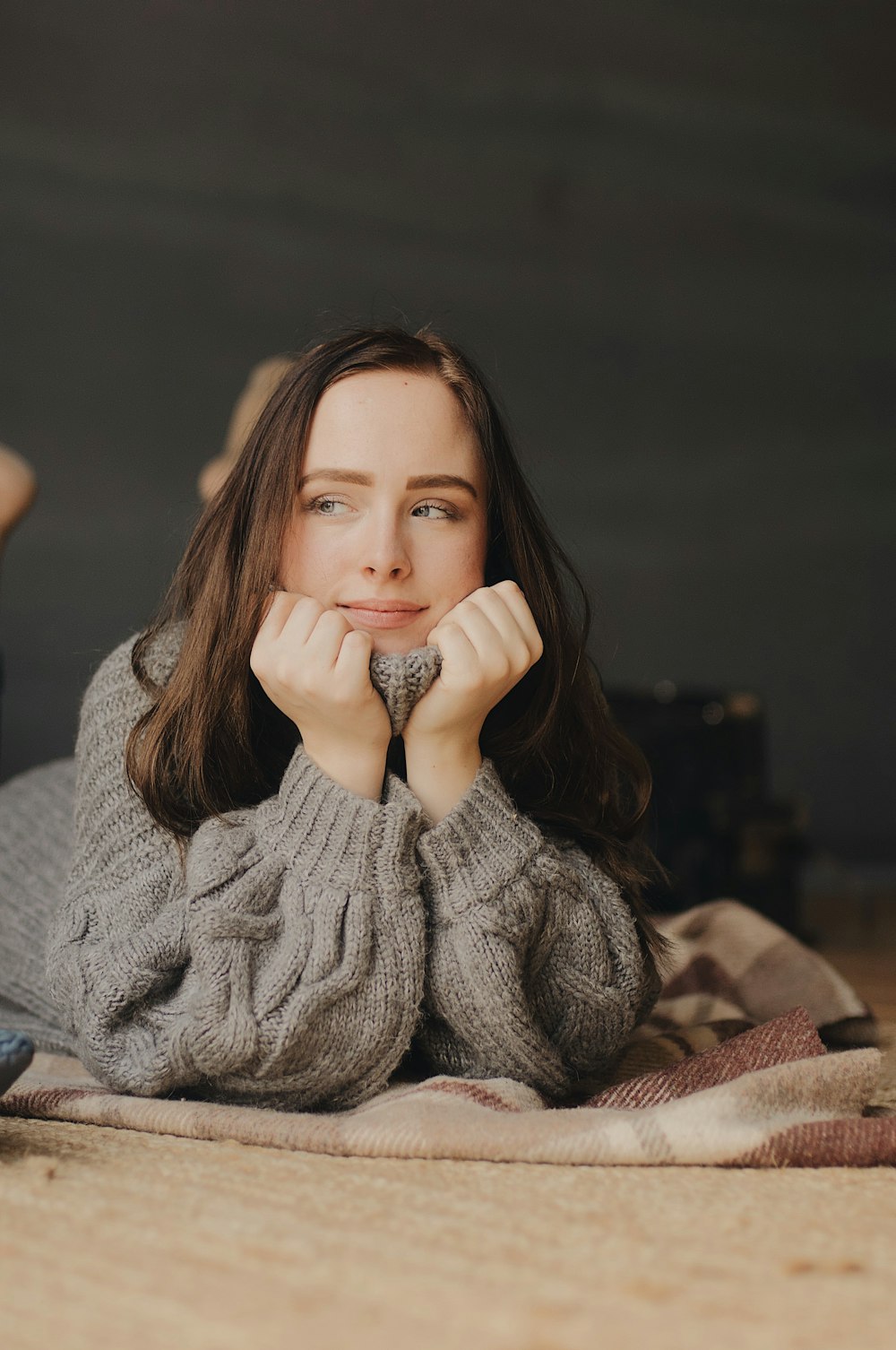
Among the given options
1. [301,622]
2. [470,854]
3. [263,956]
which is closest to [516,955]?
[470,854]

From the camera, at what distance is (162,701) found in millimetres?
1062

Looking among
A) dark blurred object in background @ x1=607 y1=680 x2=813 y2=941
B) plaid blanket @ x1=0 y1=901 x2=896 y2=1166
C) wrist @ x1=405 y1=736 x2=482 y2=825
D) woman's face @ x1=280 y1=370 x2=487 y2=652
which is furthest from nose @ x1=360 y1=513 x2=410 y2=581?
dark blurred object in background @ x1=607 y1=680 x2=813 y2=941

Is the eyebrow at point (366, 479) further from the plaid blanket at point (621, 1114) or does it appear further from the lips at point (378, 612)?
the plaid blanket at point (621, 1114)

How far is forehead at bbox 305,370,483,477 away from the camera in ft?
3.35

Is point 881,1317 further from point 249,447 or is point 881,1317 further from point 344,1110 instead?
point 249,447

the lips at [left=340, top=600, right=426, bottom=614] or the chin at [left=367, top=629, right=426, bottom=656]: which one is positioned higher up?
the lips at [left=340, top=600, right=426, bottom=614]

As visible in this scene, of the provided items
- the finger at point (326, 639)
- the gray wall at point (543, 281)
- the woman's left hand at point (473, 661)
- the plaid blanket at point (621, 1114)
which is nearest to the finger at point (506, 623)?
the woman's left hand at point (473, 661)

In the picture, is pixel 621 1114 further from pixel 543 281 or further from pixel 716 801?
pixel 543 281

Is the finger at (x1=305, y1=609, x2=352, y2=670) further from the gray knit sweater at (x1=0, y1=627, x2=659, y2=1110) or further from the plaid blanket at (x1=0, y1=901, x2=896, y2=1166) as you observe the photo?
the plaid blanket at (x1=0, y1=901, x2=896, y2=1166)

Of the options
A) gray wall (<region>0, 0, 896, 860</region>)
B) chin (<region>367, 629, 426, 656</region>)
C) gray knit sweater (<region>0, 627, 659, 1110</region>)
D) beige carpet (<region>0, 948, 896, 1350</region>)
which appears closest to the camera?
beige carpet (<region>0, 948, 896, 1350</region>)

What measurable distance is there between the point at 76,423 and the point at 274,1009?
3880mm

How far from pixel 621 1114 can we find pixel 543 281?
4.61 meters

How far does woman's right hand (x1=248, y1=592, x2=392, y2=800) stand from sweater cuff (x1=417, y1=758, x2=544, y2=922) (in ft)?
0.20

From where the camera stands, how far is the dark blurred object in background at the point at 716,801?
115 inches
